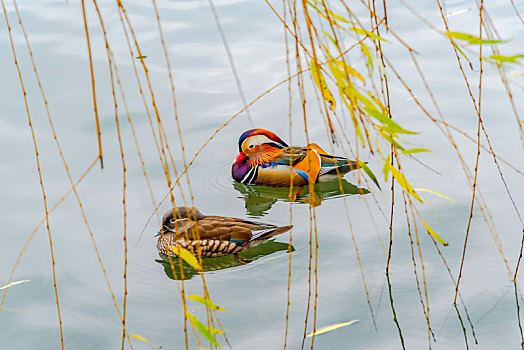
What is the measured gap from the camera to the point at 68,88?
5383 mm

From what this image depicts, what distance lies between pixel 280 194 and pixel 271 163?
23 cm

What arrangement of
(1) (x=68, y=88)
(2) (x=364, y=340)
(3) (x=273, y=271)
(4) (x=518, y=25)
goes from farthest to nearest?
(4) (x=518, y=25), (1) (x=68, y=88), (3) (x=273, y=271), (2) (x=364, y=340)

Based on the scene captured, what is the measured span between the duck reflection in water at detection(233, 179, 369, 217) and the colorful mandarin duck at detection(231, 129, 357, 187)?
0.04 metres

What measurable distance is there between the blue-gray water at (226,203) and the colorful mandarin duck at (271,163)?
5.8 inches

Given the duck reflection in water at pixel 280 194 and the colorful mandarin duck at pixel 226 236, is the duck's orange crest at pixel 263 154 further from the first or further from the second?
the colorful mandarin duck at pixel 226 236

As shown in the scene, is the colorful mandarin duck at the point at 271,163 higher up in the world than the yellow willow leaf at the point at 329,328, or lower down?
higher up

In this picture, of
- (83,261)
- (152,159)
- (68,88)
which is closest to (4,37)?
(68,88)

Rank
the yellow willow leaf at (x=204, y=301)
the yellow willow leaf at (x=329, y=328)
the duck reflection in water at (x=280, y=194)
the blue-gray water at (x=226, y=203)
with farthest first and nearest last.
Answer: the duck reflection in water at (x=280, y=194) → the blue-gray water at (x=226, y=203) → the yellow willow leaf at (x=329, y=328) → the yellow willow leaf at (x=204, y=301)

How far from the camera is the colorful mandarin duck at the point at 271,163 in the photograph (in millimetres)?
4316

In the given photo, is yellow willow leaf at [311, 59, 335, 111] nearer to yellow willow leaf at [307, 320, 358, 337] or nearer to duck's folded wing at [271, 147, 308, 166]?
yellow willow leaf at [307, 320, 358, 337]

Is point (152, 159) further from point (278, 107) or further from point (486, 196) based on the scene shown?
point (486, 196)

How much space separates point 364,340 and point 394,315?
196 millimetres

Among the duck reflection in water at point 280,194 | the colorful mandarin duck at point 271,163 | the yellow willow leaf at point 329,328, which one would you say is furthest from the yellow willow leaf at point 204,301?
the colorful mandarin duck at point 271,163

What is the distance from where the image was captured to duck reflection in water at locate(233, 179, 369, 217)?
4.07 m
